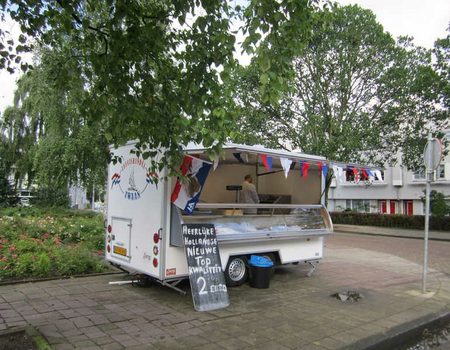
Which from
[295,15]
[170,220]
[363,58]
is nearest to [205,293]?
[170,220]

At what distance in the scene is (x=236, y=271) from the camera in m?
6.94

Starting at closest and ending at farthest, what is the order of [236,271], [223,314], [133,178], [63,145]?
[223,314] → [133,178] → [236,271] → [63,145]

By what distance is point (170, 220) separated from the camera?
5.89 meters

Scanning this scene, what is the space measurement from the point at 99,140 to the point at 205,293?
2.79 metres

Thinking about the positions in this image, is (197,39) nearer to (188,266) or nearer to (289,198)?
(188,266)

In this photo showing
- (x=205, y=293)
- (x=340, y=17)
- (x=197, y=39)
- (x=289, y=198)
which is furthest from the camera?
(x=340, y=17)

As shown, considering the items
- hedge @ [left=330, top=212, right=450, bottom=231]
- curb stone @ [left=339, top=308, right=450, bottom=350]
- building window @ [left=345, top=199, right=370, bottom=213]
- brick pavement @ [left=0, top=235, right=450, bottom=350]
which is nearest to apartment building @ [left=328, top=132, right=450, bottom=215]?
building window @ [left=345, top=199, right=370, bottom=213]

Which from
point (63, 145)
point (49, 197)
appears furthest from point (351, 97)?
point (49, 197)

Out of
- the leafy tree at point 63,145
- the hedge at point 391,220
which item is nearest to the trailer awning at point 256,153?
the leafy tree at point 63,145

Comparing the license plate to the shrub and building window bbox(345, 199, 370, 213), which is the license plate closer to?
the shrub

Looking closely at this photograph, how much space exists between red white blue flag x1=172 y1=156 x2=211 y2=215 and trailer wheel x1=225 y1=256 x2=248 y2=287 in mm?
1608

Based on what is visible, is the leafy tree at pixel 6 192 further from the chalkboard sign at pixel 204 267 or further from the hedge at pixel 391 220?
the hedge at pixel 391 220

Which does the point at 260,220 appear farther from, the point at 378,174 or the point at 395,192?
the point at 395,192

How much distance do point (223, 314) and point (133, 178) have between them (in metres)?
2.87
